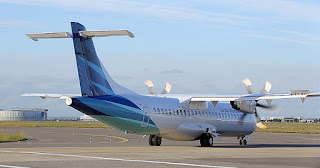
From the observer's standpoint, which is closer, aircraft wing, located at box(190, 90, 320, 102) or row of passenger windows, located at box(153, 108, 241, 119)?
aircraft wing, located at box(190, 90, 320, 102)

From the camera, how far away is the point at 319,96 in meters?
30.0

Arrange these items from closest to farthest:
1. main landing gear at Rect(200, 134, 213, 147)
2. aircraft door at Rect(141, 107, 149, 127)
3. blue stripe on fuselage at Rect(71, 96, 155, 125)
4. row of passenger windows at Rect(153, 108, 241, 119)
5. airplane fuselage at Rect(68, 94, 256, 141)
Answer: blue stripe on fuselage at Rect(71, 96, 155, 125)
airplane fuselage at Rect(68, 94, 256, 141)
aircraft door at Rect(141, 107, 149, 127)
row of passenger windows at Rect(153, 108, 241, 119)
main landing gear at Rect(200, 134, 213, 147)

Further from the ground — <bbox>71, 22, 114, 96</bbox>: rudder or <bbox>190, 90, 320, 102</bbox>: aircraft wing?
<bbox>71, 22, 114, 96</bbox>: rudder

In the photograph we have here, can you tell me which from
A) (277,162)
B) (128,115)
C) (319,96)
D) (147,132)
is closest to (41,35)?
(128,115)

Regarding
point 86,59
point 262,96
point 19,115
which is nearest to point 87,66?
point 86,59

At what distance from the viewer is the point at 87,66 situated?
27.8m

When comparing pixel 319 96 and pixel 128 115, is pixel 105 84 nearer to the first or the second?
pixel 128 115

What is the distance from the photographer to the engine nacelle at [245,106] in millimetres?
34875

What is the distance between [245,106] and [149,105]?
28.6 feet

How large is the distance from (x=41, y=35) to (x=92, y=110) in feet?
16.8

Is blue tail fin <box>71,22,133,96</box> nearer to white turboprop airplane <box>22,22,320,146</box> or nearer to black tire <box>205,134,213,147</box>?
white turboprop airplane <box>22,22,320,146</box>

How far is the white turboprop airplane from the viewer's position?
27.5 meters

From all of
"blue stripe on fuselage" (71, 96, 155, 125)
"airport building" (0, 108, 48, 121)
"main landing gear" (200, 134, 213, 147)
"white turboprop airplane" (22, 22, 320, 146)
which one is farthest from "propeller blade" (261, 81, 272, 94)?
"airport building" (0, 108, 48, 121)

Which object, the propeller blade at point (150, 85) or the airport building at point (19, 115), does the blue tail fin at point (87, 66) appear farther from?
the airport building at point (19, 115)
